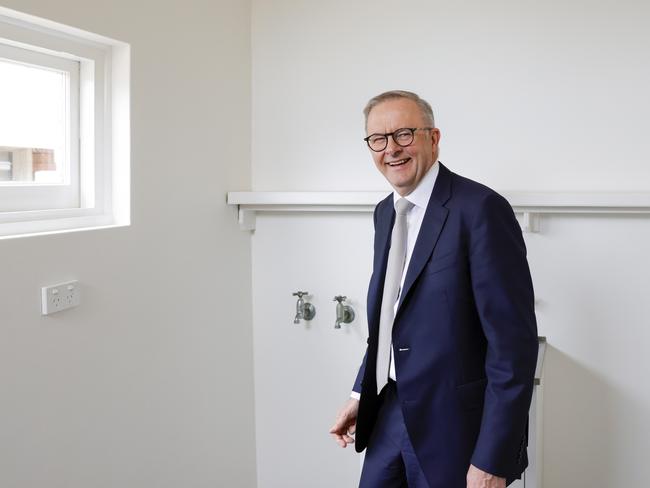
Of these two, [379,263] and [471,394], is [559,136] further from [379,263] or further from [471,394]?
[471,394]

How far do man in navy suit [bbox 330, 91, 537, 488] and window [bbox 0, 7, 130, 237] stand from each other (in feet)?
2.93

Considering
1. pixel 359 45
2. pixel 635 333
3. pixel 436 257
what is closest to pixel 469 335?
pixel 436 257

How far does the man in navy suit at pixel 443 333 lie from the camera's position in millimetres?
1550

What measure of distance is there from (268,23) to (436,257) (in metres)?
1.62

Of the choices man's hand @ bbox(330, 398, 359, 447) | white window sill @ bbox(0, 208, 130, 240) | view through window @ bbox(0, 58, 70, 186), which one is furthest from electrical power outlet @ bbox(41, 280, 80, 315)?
man's hand @ bbox(330, 398, 359, 447)

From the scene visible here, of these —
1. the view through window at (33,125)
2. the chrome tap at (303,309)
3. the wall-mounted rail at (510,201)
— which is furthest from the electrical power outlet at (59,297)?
the chrome tap at (303,309)

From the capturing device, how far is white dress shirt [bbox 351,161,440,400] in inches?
67.9

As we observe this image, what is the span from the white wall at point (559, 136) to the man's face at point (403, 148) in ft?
3.07

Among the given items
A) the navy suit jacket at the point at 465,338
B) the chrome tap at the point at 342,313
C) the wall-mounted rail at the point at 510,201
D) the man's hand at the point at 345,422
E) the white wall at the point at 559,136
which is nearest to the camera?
the navy suit jacket at the point at 465,338

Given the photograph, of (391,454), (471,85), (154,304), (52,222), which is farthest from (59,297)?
(471,85)

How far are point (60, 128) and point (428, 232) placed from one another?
1158 millimetres

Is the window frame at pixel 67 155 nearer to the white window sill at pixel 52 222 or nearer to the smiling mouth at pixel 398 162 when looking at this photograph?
the white window sill at pixel 52 222

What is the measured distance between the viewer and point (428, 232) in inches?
65.2

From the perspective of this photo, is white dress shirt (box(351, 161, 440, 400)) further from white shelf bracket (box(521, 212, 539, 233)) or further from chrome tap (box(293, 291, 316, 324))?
chrome tap (box(293, 291, 316, 324))
